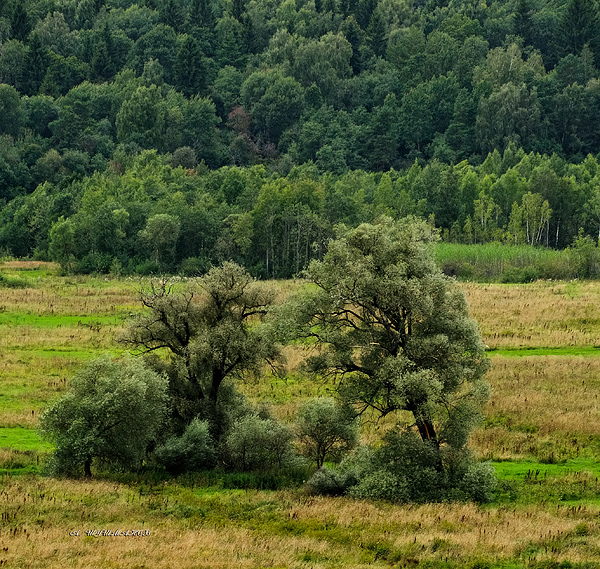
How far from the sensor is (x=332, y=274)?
112ft

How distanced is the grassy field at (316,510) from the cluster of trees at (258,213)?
2298 inches

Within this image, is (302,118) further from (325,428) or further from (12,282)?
(325,428)

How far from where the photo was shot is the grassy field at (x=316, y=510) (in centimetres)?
2628

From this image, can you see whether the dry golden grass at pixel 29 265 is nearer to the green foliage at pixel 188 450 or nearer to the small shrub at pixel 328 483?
the green foliage at pixel 188 450

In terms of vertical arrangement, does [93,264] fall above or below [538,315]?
above

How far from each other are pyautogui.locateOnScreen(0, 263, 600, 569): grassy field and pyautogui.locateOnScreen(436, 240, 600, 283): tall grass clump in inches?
2101

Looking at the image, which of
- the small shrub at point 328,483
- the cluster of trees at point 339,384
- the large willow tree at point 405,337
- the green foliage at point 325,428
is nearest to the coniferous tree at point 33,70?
the cluster of trees at point 339,384

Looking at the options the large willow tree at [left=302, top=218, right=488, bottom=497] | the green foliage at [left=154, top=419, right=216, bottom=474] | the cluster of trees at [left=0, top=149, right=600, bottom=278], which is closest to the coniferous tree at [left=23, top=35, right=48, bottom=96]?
the cluster of trees at [left=0, top=149, right=600, bottom=278]

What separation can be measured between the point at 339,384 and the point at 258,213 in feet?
259

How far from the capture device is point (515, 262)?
10594cm

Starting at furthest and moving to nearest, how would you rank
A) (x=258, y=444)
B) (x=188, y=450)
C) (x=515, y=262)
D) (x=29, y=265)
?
(x=29, y=265), (x=515, y=262), (x=258, y=444), (x=188, y=450)

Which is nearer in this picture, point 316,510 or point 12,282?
point 316,510

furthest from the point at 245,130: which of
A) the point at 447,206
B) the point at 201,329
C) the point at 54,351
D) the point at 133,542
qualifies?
the point at 133,542

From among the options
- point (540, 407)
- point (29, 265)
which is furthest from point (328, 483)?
point (29, 265)
